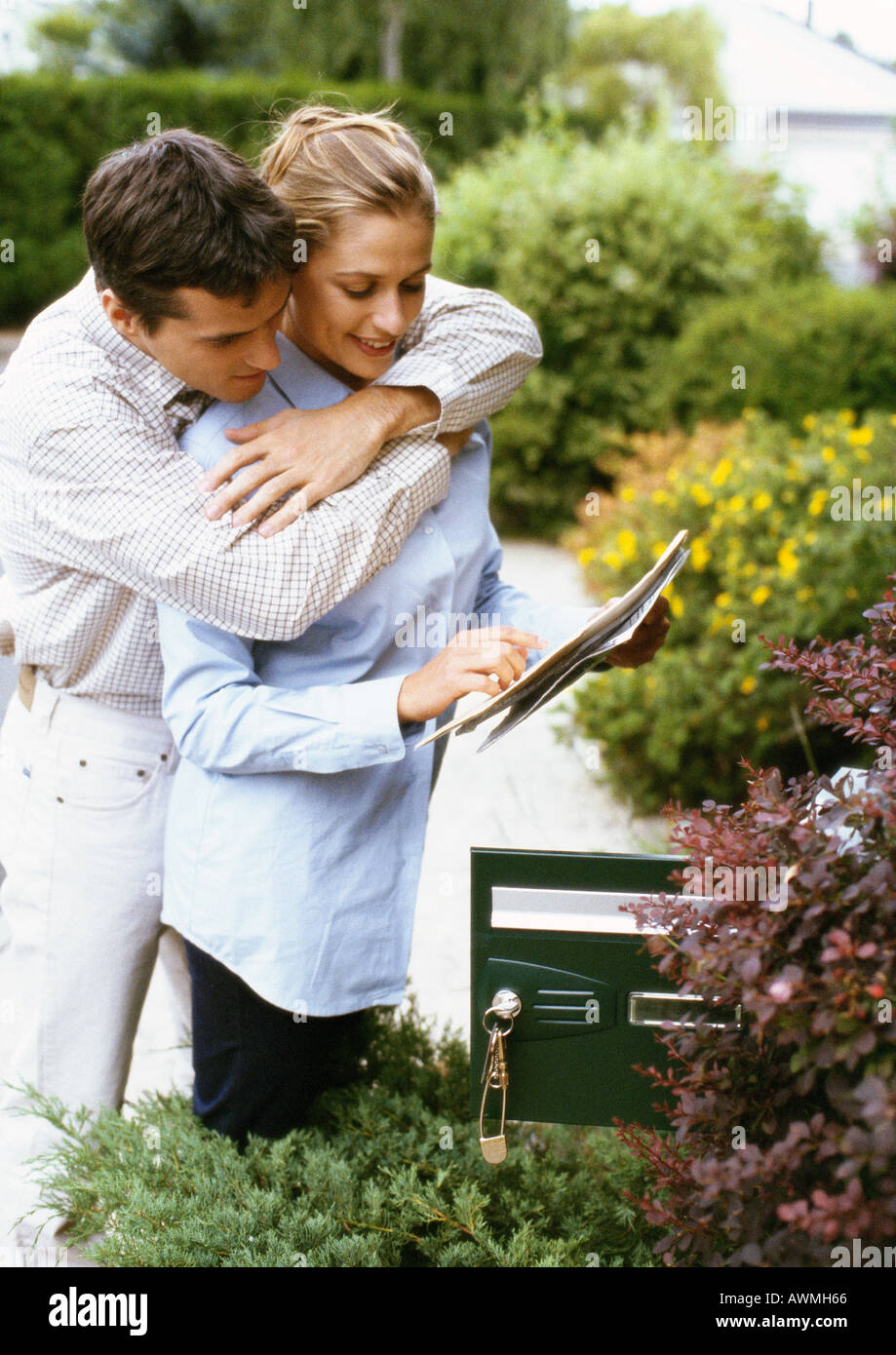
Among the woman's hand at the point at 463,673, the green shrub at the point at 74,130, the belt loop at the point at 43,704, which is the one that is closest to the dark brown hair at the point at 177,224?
the woman's hand at the point at 463,673

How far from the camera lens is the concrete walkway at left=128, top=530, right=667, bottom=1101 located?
10.9 feet

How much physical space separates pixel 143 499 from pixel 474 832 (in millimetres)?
Answer: 2970

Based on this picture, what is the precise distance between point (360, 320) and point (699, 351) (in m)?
5.81

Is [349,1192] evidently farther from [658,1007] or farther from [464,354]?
[464,354]

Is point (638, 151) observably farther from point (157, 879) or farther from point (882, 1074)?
point (882, 1074)

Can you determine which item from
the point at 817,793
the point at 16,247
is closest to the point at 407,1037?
the point at 817,793

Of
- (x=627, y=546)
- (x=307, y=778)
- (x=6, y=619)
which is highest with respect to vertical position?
(x=627, y=546)

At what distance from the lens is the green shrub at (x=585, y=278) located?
7566mm

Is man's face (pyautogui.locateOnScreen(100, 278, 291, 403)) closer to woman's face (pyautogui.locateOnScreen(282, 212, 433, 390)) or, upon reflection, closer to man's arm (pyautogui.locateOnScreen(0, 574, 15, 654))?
woman's face (pyautogui.locateOnScreen(282, 212, 433, 390))

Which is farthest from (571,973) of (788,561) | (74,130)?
(74,130)

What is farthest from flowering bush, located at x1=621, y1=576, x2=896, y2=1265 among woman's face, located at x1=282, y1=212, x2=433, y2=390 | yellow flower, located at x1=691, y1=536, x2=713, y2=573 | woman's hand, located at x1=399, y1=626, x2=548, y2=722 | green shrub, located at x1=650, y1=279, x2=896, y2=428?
green shrub, located at x1=650, y1=279, x2=896, y2=428

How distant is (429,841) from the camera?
4.41 meters

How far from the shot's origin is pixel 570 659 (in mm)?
1530

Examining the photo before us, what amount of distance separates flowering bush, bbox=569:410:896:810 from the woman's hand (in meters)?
2.34
